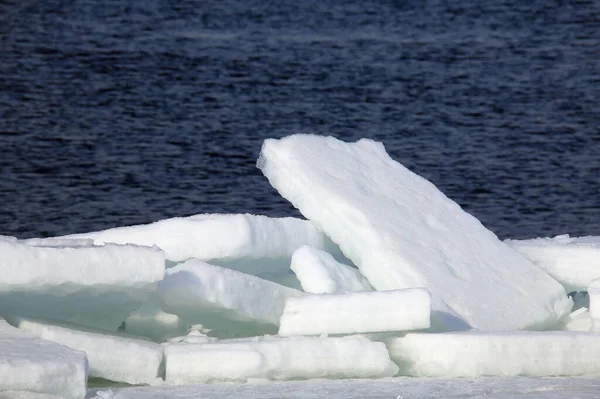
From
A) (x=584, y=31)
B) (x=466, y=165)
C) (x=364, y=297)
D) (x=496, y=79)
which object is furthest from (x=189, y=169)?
(x=584, y=31)

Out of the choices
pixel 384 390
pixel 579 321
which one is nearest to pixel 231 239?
pixel 384 390

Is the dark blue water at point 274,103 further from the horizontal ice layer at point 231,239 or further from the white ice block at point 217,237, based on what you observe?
the white ice block at point 217,237

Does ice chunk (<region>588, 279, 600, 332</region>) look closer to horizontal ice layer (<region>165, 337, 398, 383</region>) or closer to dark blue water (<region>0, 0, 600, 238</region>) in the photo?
horizontal ice layer (<region>165, 337, 398, 383</region>)

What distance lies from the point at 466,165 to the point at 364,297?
13410 millimetres

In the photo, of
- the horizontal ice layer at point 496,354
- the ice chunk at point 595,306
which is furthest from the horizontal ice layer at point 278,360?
Answer: the ice chunk at point 595,306

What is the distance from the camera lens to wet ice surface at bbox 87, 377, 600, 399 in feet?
19.2

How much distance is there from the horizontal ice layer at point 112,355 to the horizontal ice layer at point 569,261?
294 centimetres

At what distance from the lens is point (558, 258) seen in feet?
26.5

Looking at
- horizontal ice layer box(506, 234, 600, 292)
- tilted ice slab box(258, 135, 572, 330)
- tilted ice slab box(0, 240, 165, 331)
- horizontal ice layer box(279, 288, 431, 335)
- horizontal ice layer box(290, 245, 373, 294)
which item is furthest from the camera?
horizontal ice layer box(506, 234, 600, 292)

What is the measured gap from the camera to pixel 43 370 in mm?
5375

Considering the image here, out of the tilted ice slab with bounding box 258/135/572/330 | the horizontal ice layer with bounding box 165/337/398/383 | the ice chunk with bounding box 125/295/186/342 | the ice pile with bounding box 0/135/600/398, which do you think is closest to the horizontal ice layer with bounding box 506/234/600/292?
the ice pile with bounding box 0/135/600/398

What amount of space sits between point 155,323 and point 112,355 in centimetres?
82

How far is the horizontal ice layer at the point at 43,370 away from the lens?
534 cm

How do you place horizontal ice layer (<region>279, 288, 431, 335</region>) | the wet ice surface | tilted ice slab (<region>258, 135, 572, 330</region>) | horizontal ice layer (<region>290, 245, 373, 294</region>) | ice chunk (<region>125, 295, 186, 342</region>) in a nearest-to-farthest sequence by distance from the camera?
the wet ice surface
horizontal ice layer (<region>279, 288, 431, 335</region>)
ice chunk (<region>125, 295, 186, 342</region>)
horizontal ice layer (<region>290, 245, 373, 294</region>)
tilted ice slab (<region>258, 135, 572, 330</region>)
